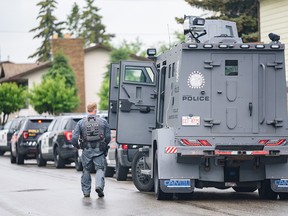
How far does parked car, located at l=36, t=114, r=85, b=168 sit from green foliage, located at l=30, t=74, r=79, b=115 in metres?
35.4

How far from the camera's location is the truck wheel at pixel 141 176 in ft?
61.6

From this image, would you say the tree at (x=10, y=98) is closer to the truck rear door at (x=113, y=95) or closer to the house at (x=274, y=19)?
the house at (x=274, y=19)

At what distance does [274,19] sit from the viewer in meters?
29.9

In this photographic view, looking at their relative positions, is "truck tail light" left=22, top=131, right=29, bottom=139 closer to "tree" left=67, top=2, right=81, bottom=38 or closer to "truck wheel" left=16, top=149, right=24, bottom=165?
"truck wheel" left=16, top=149, right=24, bottom=165

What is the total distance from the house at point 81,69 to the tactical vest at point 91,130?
60.5 m

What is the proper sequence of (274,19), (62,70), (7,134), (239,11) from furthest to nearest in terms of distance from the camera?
(62,70) < (7,134) < (239,11) < (274,19)

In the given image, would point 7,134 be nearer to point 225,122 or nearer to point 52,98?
point 52,98

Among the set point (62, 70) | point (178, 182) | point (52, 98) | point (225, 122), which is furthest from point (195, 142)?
point (62, 70)

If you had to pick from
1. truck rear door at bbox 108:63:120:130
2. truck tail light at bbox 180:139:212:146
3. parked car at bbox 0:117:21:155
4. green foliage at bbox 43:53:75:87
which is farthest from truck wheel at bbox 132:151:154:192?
green foliage at bbox 43:53:75:87

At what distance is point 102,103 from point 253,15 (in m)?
35.4

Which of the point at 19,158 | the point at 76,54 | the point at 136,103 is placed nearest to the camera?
the point at 136,103

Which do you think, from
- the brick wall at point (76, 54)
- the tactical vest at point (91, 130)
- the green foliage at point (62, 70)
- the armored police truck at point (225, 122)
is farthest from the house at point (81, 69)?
the armored police truck at point (225, 122)

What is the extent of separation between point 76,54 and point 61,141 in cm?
4947

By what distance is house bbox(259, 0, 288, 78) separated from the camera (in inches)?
1146
